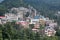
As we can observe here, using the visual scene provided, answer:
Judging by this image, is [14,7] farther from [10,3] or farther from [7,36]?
[7,36]

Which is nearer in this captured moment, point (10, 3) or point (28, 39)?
point (28, 39)

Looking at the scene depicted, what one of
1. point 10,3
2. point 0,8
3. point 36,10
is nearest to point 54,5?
point 36,10

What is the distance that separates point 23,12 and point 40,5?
5565 millimetres

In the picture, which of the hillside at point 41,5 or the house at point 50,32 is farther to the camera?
the hillside at point 41,5

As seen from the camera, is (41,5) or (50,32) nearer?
(50,32)

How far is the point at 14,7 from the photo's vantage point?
123 feet

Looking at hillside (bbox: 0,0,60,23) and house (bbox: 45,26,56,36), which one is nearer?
house (bbox: 45,26,56,36)

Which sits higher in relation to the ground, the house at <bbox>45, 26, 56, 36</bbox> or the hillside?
the hillside

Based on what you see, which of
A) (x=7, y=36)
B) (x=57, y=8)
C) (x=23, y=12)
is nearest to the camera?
(x=7, y=36)

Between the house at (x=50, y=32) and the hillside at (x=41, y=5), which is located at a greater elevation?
the hillside at (x=41, y=5)

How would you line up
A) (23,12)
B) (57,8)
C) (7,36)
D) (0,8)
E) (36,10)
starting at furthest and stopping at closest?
(57,8) < (36,10) < (23,12) < (0,8) < (7,36)

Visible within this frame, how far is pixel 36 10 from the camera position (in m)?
40.3

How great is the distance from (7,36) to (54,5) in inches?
1219

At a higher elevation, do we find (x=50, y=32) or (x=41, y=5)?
(x=41, y=5)
